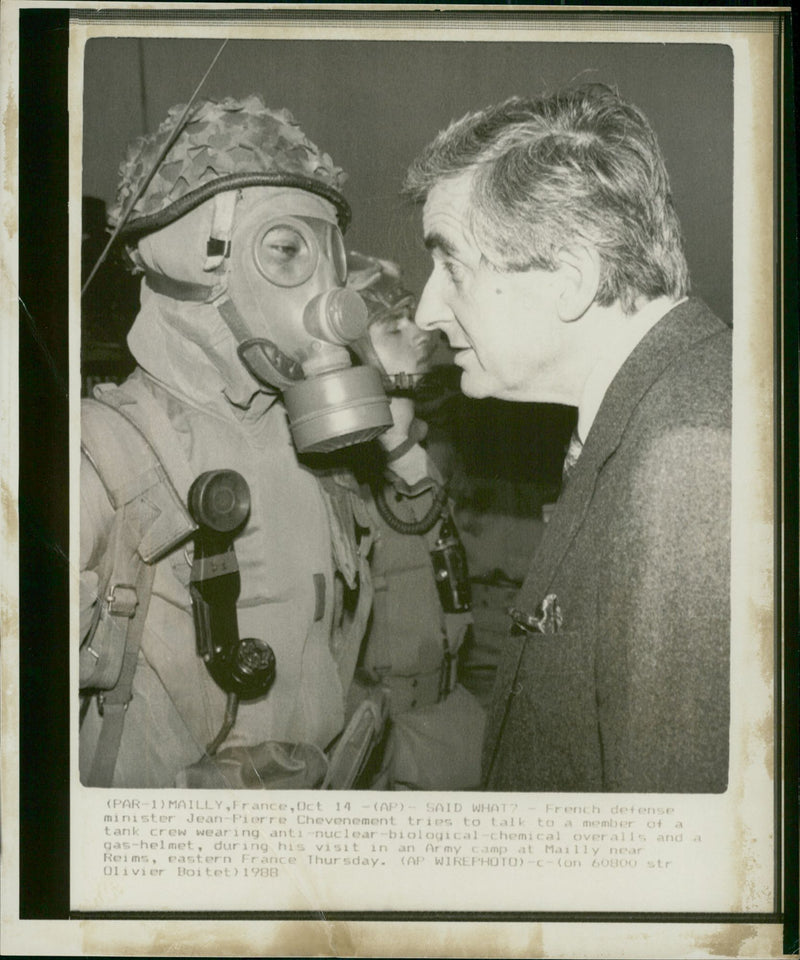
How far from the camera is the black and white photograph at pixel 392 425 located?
1.62 meters

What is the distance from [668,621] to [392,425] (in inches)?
22.4

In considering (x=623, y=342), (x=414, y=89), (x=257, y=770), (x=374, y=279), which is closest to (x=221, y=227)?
(x=374, y=279)

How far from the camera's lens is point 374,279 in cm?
167

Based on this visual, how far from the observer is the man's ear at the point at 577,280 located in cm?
166

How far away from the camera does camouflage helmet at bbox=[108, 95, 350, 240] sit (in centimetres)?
163

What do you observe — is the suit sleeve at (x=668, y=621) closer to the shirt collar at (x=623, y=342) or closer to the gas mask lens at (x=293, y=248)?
the shirt collar at (x=623, y=342)

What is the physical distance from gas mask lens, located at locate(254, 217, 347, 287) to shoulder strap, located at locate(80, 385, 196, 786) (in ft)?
1.16

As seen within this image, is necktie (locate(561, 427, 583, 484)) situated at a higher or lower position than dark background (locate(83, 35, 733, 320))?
lower

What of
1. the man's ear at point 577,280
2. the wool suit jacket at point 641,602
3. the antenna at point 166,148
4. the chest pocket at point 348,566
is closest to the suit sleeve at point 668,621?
the wool suit jacket at point 641,602

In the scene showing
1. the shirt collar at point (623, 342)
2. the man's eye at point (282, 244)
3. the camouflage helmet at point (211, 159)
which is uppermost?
the camouflage helmet at point (211, 159)

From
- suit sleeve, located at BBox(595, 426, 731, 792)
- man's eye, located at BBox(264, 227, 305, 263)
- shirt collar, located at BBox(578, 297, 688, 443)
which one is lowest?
suit sleeve, located at BBox(595, 426, 731, 792)

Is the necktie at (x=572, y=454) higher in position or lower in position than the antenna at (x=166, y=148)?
lower

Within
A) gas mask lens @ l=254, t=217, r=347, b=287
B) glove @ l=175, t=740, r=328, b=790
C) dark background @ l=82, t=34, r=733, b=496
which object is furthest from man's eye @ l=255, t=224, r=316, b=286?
glove @ l=175, t=740, r=328, b=790

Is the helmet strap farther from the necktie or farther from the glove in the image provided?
the glove
